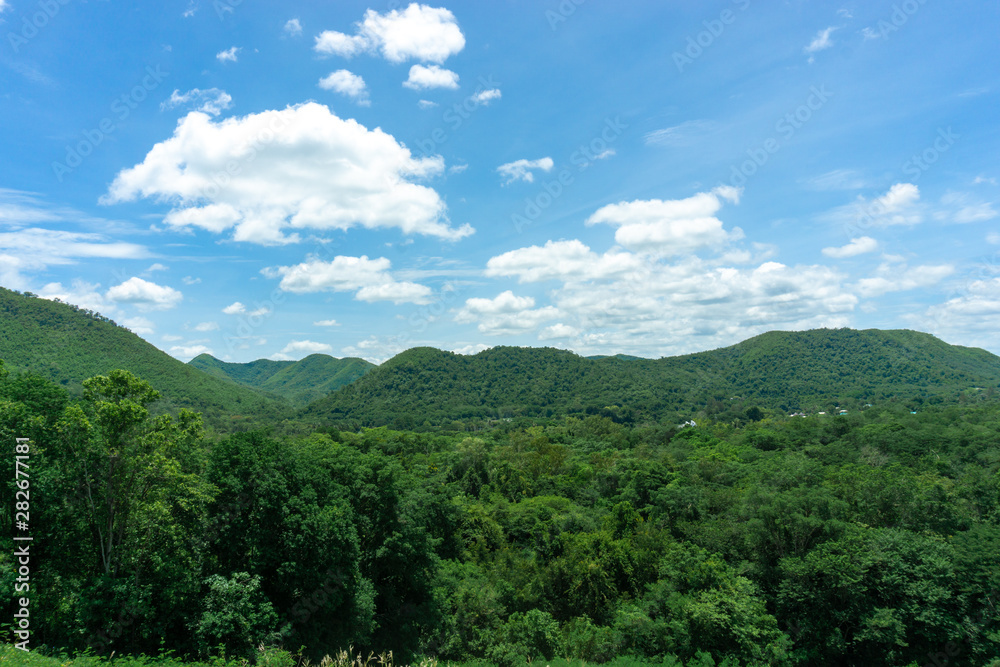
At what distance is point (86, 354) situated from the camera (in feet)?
319

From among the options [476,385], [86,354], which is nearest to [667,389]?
[476,385]

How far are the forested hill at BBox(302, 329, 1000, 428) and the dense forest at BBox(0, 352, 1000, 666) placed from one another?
112213 millimetres

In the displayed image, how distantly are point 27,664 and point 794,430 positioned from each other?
3117 inches

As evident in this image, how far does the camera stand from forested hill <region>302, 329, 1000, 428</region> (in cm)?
15100

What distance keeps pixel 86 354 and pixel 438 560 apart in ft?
366

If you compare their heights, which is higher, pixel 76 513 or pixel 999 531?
pixel 76 513

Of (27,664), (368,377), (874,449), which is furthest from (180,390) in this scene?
(874,449)

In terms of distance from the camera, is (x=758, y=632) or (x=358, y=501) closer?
(x=758, y=632)

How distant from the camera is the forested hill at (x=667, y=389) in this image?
151m

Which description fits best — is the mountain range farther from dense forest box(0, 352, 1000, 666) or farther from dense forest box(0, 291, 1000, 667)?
dense forest box(0, 352, 1000, 666)

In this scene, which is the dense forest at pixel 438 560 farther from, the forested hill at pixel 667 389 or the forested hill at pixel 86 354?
the forested hill at pixel 667 389

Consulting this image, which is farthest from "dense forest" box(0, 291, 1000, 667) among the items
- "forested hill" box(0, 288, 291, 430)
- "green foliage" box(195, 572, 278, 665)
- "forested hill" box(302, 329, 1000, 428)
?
"forested hill" box(302, 329, 1000, 428)

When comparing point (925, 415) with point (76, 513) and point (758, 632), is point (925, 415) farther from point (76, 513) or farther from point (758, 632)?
point (76, 513)

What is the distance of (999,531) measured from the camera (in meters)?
21.3
